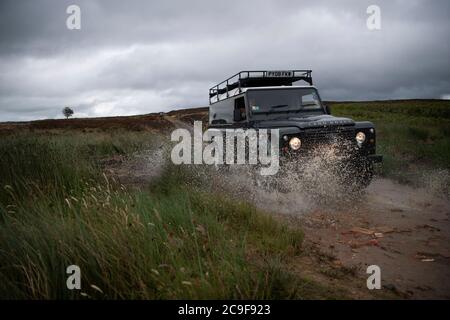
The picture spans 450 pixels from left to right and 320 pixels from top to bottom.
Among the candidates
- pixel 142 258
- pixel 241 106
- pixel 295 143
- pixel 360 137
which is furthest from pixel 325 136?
pixel 142 258

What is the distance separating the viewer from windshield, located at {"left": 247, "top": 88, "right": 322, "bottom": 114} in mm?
6598

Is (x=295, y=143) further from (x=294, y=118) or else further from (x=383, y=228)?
(x=383, y=228)

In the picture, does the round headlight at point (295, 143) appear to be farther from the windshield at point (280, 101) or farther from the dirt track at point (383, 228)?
the windshield at point (280, 101)

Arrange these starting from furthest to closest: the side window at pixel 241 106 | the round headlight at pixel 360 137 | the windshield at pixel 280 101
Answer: the side window at pixel 241 106 < the windshield at pixel 280 101 < the round headlight at pixel 360 137

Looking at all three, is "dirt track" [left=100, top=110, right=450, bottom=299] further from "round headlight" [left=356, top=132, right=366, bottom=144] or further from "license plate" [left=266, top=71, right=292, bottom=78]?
"license plate" [left=266, top=71, right=292, bottom=78]

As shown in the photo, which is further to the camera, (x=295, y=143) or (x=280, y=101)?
(x=280, y=101)

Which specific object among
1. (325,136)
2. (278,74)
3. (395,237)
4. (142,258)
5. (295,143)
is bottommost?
(395,237)

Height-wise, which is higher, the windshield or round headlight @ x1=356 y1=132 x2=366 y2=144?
the windshield

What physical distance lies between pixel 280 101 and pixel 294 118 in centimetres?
60

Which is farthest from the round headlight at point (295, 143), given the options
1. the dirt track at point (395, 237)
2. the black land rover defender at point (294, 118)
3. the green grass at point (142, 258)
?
the green grass at point (142, 258)

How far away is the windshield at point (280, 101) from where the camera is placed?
6598 mm

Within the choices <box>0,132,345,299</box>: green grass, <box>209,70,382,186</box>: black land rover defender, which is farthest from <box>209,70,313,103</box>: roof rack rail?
<box>0,132,345,299</box>: green grass

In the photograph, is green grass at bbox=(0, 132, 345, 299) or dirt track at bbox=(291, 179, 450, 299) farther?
dirt track at bbox=(291, 179, 450, 299)

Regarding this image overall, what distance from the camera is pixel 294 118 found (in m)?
6.30
